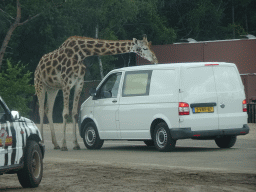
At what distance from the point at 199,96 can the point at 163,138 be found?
51.0 inches

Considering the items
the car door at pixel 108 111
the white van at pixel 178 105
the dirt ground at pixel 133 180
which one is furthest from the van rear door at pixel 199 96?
the dirt ground at pixel 133 180

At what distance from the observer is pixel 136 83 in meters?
17.0

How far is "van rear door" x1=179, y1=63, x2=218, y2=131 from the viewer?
15633mm

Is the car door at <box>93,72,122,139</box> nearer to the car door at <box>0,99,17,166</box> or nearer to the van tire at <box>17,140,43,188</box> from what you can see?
the van tire at <box>17,140,43,188</box>

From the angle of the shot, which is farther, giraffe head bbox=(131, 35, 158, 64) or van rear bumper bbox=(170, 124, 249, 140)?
giraffe head bbox=(131, 35, 158, 64)

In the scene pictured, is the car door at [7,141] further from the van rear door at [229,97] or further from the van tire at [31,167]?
the van rear door at [229,97]

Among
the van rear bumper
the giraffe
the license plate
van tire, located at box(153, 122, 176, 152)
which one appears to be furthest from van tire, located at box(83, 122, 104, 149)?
the license plate

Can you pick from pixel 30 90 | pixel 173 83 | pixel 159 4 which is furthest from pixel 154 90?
pixel 159 4

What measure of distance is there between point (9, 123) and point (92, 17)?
31.4 meters

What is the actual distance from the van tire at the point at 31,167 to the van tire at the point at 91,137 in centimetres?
748

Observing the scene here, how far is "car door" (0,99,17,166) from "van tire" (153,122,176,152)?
21.5 feet

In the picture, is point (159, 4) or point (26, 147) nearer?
point (26, 147)

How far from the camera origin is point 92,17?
40.8 m

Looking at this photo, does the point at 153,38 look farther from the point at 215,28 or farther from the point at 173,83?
the point at 173,83
